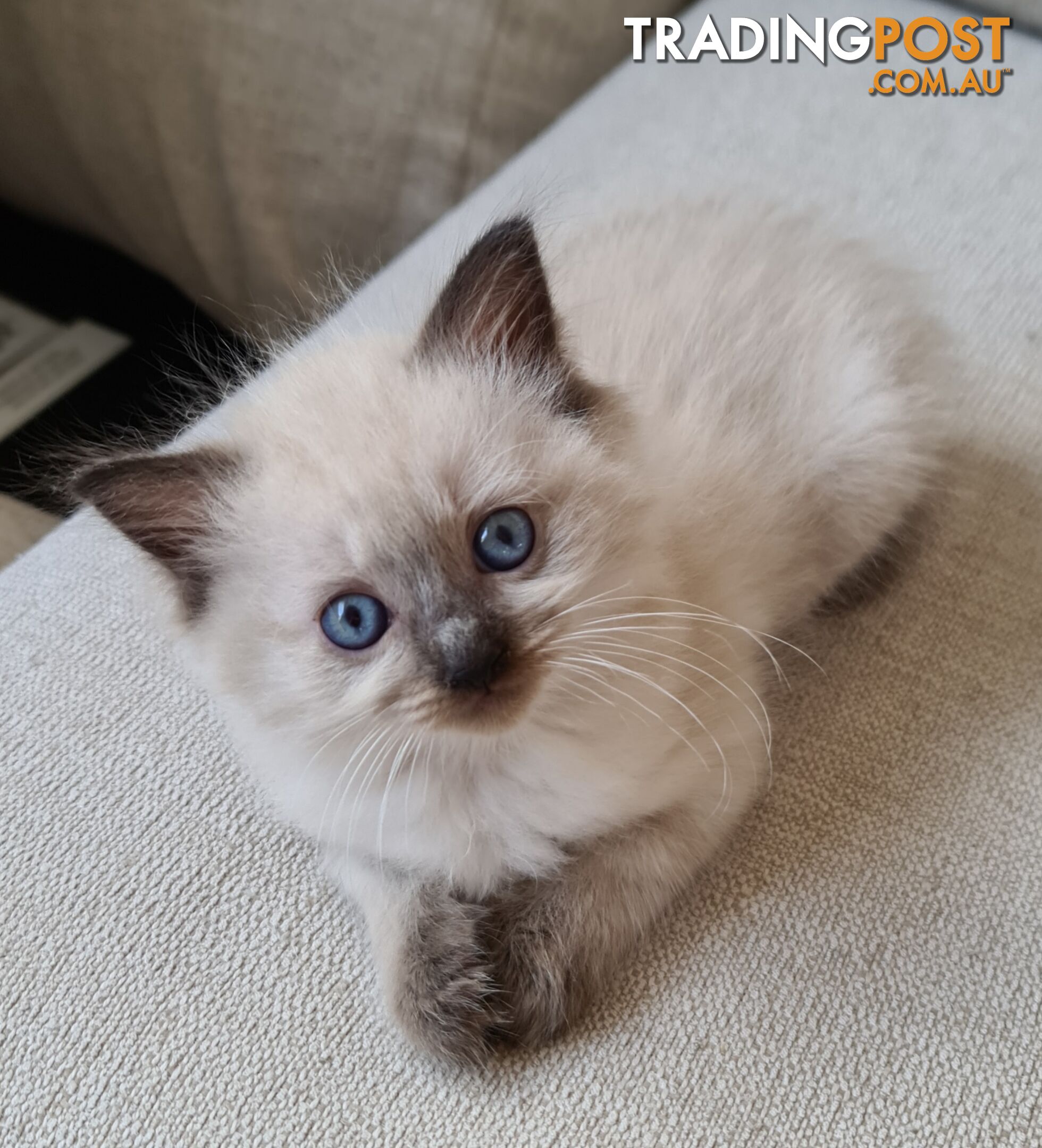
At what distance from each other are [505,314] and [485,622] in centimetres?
31

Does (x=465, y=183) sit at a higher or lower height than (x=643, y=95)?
lower

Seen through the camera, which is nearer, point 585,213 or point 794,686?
point 794,686

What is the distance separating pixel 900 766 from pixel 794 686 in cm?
14

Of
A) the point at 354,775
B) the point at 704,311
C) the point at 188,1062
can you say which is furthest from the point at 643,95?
the point at 188,1062

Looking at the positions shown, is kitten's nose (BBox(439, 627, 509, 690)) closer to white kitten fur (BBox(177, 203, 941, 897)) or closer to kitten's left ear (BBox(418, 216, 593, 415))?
white kitten fur (BBox(177, 203, 941, 897))

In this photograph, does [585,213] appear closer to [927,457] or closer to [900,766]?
[927,457]

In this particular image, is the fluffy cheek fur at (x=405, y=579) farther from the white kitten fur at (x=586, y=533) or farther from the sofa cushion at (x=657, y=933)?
the sofa cushion at (x=657, y=933)

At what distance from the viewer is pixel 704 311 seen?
1.20 m

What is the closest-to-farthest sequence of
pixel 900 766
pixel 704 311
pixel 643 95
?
pixel 900 766 < pixel 704 311 < pixel 643 95

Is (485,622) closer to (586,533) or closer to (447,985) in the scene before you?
(586,533)

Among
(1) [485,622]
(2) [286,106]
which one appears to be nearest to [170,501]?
(1) [485,622]

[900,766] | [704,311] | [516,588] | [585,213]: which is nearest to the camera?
[516,588]

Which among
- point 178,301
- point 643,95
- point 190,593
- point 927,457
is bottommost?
point 178,301

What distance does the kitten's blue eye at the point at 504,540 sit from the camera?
82cm
